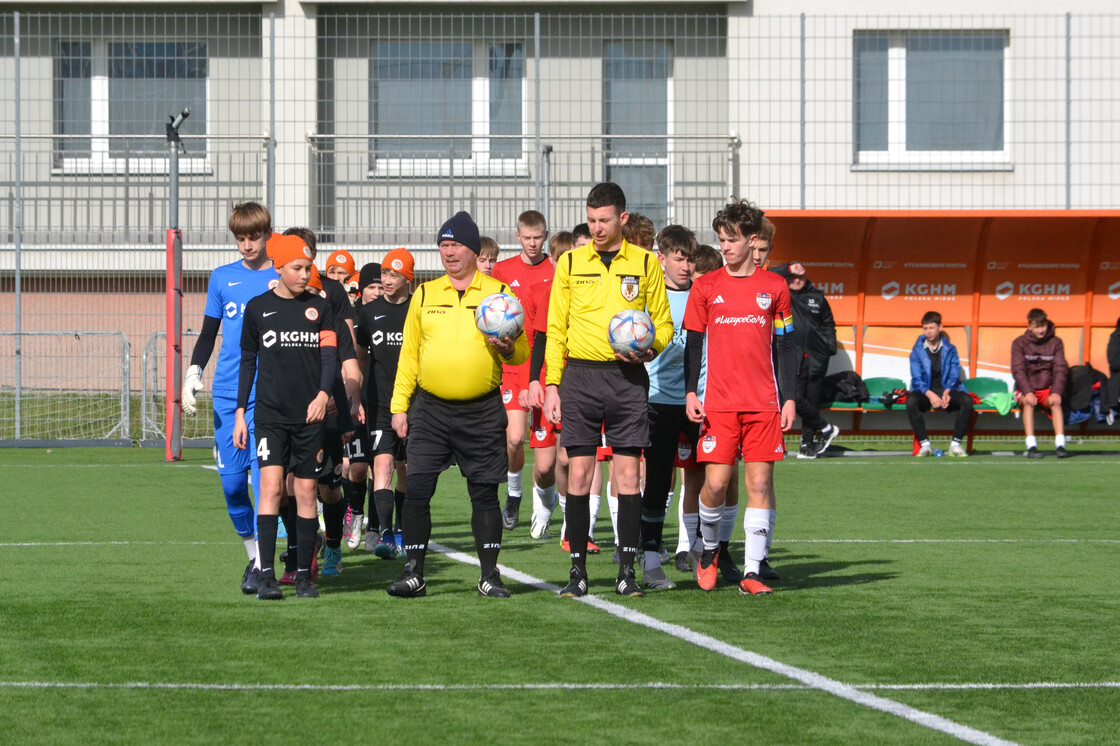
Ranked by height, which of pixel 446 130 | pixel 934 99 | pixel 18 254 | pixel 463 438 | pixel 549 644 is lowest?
pixel 549 644

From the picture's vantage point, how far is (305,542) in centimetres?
739

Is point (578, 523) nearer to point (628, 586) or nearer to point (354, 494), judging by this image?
point (628, 586)

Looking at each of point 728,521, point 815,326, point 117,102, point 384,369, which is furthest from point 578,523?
point 117,102

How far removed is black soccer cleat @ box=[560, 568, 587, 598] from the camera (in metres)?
7.27

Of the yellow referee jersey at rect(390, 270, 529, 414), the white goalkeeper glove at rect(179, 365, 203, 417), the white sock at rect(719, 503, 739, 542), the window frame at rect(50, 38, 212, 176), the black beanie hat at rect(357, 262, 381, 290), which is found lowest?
the white sock at rect(719, 503, 739, 542)

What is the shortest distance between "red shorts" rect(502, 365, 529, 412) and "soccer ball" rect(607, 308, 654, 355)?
130 inches

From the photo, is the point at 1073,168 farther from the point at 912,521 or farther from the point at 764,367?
the point at 764,367

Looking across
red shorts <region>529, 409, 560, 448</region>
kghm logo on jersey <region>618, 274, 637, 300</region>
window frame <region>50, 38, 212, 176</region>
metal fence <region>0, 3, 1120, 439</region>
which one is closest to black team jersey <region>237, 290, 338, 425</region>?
kghm logo on jersey <region>618, 274, 637, 300</region>

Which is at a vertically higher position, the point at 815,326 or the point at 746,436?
the point at 815,326

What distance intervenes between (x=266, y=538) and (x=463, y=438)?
1.04m

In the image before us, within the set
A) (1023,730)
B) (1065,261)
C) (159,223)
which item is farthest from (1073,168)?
(1023,730)

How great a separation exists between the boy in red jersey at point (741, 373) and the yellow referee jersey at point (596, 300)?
0.73 ft

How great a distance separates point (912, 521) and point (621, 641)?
521 cm

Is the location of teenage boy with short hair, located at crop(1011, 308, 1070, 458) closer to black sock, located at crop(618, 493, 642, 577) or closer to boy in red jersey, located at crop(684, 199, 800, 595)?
boy in red jersey, located at crop(684, 199, 800, 595)
